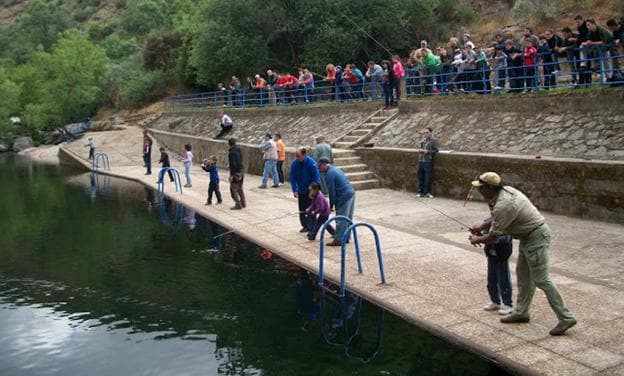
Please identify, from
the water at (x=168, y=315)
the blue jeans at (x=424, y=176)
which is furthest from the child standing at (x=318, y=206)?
the blue jeans at (x=424, y=176)

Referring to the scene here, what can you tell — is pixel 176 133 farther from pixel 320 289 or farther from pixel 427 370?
pixel 427 370

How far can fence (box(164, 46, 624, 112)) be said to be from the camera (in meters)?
14.1

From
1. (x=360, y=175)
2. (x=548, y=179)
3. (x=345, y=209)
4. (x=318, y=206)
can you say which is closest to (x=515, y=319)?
(x=345, y=209)

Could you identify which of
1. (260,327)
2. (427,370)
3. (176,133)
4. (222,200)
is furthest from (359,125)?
(176,133)

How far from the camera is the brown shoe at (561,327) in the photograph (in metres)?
6.38

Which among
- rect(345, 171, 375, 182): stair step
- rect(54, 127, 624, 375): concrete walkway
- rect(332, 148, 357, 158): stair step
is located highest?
rect(332, 148, 357, 158): stair step

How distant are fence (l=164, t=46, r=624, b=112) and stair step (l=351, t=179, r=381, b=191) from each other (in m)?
3.48

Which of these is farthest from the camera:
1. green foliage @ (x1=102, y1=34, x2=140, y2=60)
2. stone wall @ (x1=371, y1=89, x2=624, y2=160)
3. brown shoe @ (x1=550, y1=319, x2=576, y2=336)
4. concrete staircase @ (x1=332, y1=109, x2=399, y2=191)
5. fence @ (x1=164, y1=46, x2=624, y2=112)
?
green foliage @ (x1=102, y1=34, x2=140, y2=60)

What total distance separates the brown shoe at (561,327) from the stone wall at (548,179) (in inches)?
228

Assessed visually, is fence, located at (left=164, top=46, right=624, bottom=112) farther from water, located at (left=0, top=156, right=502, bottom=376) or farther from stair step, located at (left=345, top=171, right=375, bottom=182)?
water, located at (left=0, top=156, right=502, bottom=376)

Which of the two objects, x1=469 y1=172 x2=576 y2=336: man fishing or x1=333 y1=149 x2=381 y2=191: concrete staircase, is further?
x1=333 y1=149 x2=381 y2=191: concrete staircase

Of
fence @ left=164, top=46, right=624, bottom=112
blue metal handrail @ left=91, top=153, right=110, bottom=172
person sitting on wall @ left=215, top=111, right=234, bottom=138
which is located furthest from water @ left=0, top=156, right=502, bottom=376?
blue metal handrail @ left=91, top=153, right=110, bottom=172

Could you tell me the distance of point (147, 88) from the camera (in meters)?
47.5

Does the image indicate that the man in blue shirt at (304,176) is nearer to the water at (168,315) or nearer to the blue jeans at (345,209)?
the water at (168,315)
